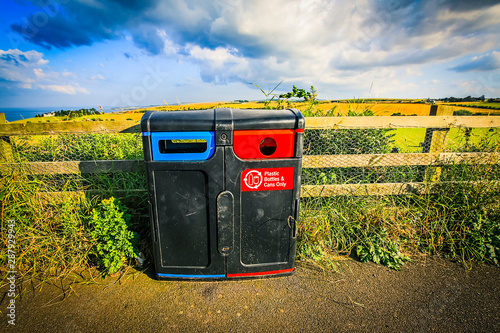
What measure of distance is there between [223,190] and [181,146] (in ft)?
1.71

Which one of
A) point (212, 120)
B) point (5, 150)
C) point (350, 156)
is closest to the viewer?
point (212, 120)

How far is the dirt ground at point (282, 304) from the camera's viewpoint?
1707 millimetres

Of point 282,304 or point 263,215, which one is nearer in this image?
point 282,304

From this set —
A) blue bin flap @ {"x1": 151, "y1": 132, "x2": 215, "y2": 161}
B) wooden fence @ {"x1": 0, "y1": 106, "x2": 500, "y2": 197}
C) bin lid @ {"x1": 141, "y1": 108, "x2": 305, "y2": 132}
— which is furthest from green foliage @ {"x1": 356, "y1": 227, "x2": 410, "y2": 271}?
blue bin flap @ {"x1": 151, "y1": 132, "x2": 215, "y2": 161}

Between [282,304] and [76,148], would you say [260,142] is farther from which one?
[76,148]

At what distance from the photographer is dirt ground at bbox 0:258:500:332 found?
171 centimetres

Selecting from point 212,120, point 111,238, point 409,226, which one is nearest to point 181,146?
point 212,120

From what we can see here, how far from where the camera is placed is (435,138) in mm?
3061

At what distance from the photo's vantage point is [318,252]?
2506 mm

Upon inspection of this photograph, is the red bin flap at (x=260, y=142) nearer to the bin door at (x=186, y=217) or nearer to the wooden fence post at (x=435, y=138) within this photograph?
the bin door at (x=186, y=217)

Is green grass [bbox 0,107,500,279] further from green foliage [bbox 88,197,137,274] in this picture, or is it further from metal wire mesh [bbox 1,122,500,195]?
green foliage [bbox 88,197,137,274]

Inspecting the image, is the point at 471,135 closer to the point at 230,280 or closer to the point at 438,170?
the point at 438,170

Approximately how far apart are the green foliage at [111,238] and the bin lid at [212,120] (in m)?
1.02

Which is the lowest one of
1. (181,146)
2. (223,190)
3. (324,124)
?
(223,190)
